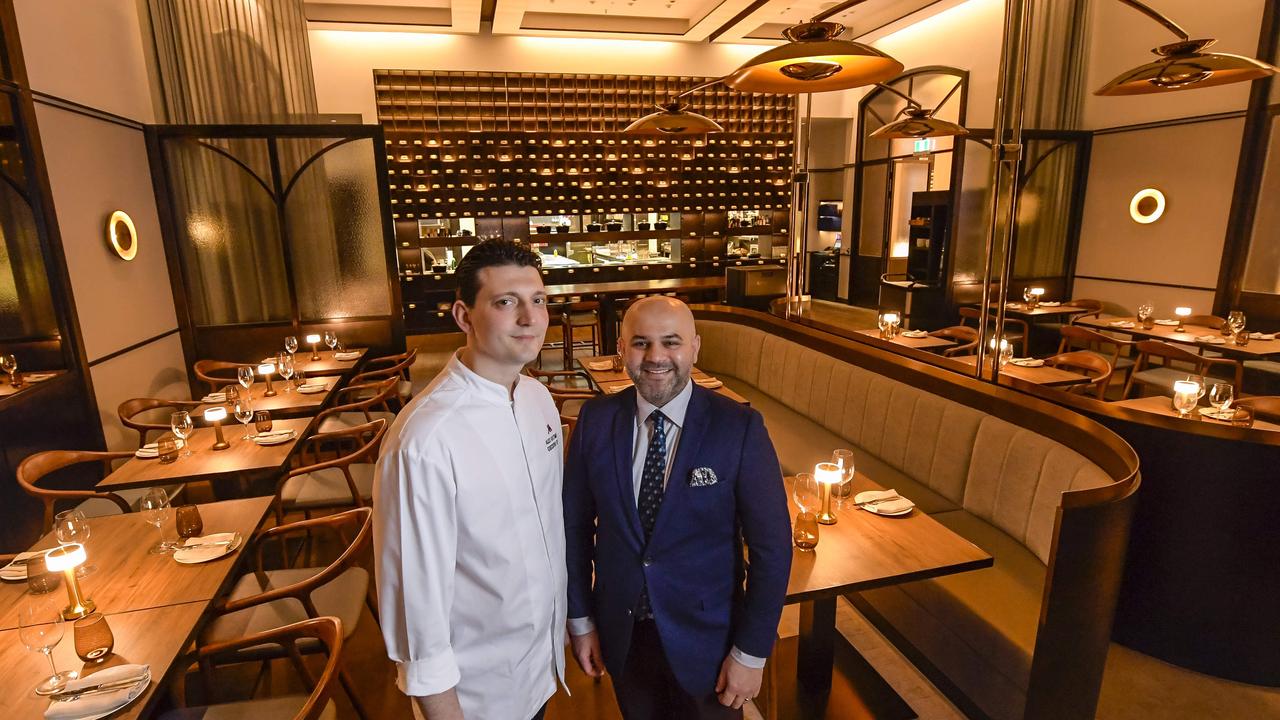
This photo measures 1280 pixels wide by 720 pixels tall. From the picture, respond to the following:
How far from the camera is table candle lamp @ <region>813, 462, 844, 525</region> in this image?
7.65ft

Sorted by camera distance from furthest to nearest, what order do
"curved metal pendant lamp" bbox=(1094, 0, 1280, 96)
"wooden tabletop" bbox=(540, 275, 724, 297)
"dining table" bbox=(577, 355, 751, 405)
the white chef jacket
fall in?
"wooden tabletop" bbox=(540, 275, 724, 297) → "dining table" bbox=(577, 355, 751, 405) → "curved metal pendant lamp" bbox=(1094, 0, 1280, 96) → the white chef jacket

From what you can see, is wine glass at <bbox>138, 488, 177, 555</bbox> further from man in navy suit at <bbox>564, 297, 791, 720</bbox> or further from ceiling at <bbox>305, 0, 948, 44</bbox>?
ceiling at <bbox>305, 0, 948, 44</bbox>

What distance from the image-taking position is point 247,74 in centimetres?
670

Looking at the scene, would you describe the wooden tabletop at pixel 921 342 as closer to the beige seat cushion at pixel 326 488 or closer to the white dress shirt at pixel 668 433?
the beige seat cushion at pixel 326 488

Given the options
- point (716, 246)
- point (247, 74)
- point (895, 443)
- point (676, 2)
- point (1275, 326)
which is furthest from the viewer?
point (716, 246)

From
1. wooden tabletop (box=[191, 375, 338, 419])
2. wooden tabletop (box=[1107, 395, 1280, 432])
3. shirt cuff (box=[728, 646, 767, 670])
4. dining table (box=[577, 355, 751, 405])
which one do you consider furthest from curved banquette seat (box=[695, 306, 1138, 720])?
wooden tabletop (box=[191, 375, 338, 419])

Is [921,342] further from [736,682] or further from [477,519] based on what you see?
[477,519]

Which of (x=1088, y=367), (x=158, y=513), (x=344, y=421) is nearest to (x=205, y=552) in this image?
(x=158, y=513)

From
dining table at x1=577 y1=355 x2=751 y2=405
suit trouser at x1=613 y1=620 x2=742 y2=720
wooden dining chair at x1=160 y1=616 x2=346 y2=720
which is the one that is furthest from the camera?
dining table at x1=577 y1=355 x2=751 y2=405

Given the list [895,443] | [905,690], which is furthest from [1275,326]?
[905,690]

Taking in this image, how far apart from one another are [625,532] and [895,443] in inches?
104

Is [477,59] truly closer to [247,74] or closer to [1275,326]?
[247,74]

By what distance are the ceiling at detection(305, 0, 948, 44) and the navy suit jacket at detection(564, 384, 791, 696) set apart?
822cm

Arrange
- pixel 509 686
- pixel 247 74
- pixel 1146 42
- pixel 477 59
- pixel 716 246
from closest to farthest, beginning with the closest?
1. pixel 509 686
2. pixel 247 74
3. pixel 1146 42
4. pixel 477 59
5. pixel 716 246
